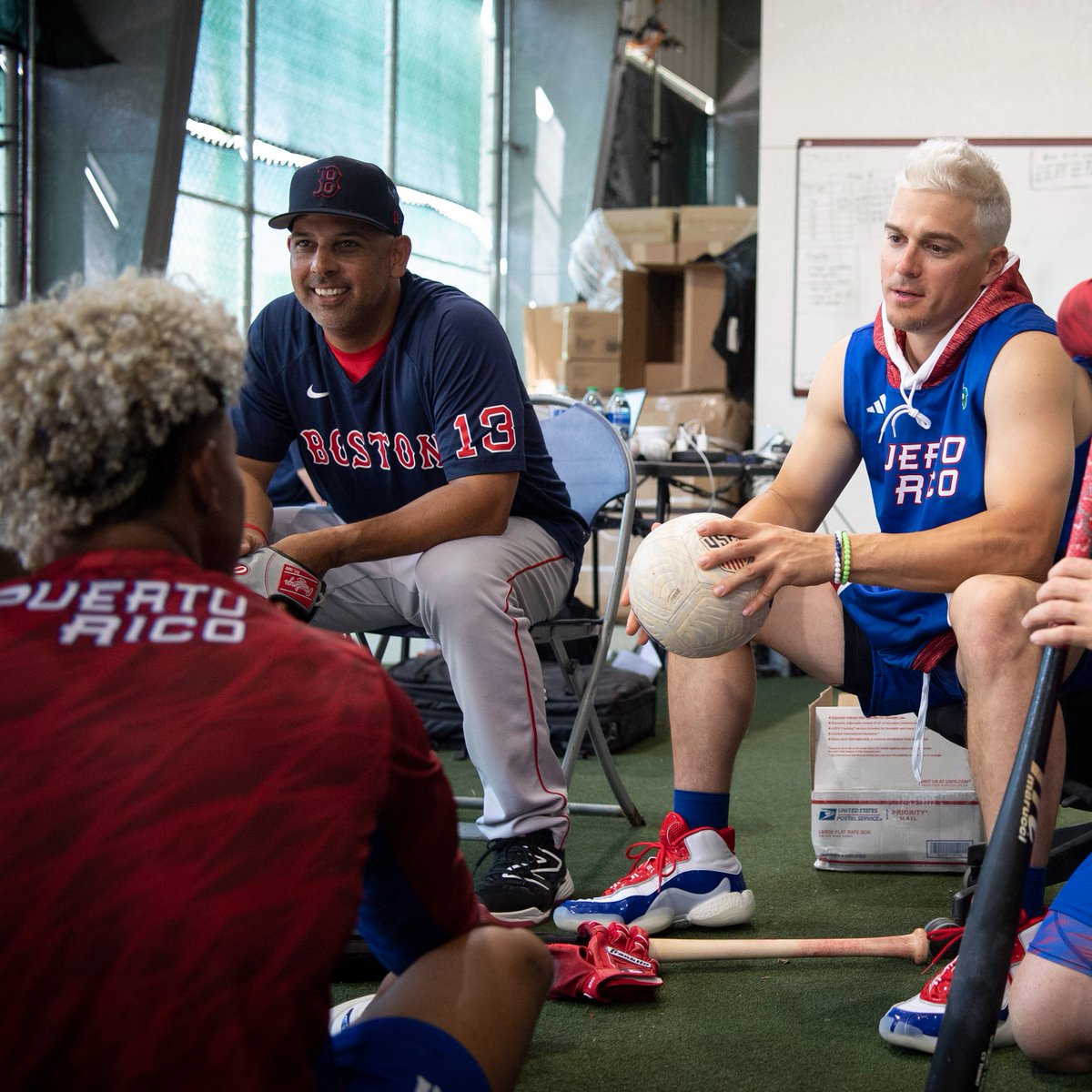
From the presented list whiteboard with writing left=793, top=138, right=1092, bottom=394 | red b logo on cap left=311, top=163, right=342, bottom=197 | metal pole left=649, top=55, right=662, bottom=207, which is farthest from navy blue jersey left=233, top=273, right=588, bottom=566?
metal pole left=649, top=55, right=662, bottom=207

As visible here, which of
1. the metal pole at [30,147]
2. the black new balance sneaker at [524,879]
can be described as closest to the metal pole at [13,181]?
the metal pole at [30,147]

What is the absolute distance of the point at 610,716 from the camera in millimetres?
3557

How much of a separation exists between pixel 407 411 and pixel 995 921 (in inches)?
58.3

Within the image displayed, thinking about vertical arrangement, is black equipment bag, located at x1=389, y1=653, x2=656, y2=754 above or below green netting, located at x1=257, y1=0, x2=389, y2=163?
below

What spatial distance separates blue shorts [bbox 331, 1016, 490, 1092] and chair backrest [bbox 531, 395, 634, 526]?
1777mm

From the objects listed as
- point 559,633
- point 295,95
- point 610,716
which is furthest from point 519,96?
point 559,633

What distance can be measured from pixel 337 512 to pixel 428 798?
69.0 inches

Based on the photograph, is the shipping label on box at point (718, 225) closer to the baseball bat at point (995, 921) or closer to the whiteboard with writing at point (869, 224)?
the whiteboard with writing at point (869, 224)

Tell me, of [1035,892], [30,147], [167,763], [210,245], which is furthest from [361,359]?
[210,245]

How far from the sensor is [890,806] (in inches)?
96.6

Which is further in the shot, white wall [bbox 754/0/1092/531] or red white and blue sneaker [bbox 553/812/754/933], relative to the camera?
white wall [bbox 754/0/1092/531]

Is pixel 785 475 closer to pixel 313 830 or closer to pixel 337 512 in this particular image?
pixel 337 512

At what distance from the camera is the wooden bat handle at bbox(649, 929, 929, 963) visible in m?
1.85

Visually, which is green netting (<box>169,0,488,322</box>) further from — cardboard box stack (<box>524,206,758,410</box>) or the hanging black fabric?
the hanging black fabric
